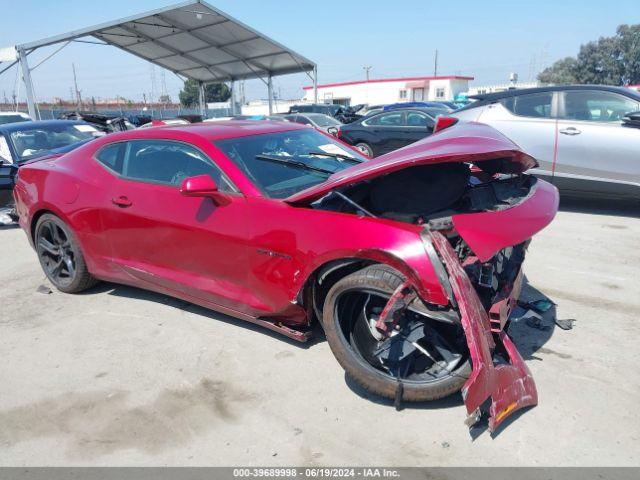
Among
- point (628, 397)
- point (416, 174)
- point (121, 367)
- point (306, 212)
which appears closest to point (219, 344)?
point (121, 367)

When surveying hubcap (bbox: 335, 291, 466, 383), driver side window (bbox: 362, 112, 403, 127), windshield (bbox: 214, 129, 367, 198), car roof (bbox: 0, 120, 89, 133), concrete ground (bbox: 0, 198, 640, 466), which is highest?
car roof (bbox: 0, 120, 89, 133)

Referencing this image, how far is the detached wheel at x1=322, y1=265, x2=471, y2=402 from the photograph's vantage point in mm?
2521

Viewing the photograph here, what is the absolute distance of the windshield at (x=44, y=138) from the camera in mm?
7445

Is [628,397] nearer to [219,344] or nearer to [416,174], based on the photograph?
[416,174]

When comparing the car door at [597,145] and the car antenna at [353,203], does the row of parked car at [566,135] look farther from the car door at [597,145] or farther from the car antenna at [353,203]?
the car antenna at [353,203]

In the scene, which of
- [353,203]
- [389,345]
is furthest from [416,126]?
[389,345]

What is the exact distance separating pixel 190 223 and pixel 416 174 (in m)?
1.54

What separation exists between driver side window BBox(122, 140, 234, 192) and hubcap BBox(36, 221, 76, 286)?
40.8 inches

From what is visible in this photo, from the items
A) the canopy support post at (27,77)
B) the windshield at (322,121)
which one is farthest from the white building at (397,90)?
the canopy support post at (27,77)

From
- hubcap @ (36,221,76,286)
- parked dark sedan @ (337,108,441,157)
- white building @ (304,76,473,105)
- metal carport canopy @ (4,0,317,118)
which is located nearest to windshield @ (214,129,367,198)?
hubcap @ (36,221,76,286)

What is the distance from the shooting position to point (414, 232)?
2527 millimetres

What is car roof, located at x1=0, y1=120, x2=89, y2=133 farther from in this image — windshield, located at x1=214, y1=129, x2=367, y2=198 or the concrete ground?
windshield, located at x1=214, y1=129, x2=367, y2=198

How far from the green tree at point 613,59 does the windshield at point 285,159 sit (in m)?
65.0

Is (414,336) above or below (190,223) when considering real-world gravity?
below
